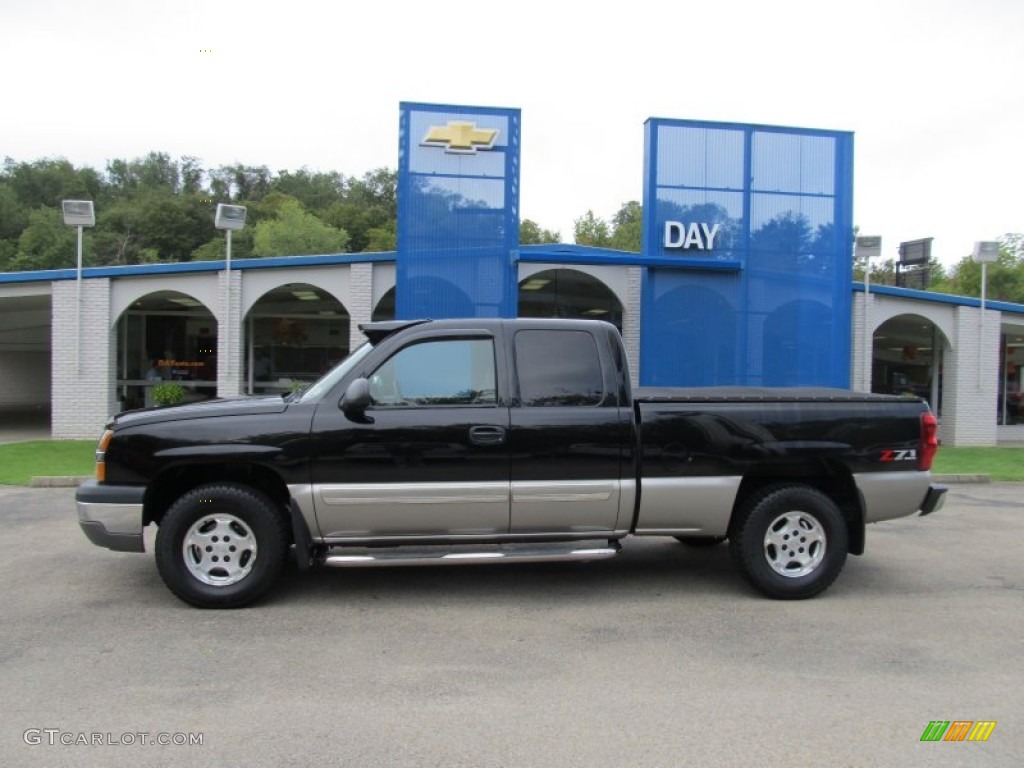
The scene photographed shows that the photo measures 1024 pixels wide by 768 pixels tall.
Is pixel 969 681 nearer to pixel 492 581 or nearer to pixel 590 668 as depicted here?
pixel 590 668

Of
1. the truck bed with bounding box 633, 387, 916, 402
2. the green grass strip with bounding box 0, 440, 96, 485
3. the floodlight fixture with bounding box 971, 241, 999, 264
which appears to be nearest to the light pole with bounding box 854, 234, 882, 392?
the floodlight fixture with bounding box 971, 241, 999, 264

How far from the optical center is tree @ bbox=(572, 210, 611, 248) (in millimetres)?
82062

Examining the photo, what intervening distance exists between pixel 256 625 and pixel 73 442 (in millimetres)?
12879

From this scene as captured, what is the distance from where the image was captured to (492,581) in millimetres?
6199

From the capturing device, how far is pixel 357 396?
5.20m

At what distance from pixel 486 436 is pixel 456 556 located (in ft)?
2.74

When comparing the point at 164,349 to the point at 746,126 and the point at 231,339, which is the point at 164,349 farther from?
the point at 746,126

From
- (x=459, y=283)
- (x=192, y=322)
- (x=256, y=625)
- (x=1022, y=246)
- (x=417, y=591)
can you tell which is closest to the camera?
(x=256, y=625)

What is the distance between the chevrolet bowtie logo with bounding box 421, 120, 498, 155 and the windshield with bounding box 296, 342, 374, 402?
9.45m

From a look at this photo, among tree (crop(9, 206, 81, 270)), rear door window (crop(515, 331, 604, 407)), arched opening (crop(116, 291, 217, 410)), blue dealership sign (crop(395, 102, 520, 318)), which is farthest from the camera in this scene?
tree (crop(9, 206, 81, 270))

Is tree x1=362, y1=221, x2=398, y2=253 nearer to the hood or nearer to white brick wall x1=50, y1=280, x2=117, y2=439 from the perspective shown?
white brick wall x1=50, y1=280, x2=117, y2=439

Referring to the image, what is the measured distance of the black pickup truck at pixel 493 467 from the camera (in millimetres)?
5336

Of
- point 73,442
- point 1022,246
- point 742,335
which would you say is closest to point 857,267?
point 1022,246

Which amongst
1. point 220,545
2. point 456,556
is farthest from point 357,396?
point 220,545
